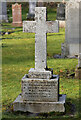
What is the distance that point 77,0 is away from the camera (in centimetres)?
1341

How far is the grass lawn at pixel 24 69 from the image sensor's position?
7.41 metres

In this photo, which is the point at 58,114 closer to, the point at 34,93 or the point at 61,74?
the point at 34,93

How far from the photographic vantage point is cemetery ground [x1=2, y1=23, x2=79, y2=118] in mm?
7512

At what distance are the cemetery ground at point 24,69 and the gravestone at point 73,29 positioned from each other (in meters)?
0.79

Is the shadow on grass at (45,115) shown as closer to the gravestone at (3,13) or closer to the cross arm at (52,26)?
the cross arm at (52,26)

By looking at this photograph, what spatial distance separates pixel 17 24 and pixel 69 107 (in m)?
19.5

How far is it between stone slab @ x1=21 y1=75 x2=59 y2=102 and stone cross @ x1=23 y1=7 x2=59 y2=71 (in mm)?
323

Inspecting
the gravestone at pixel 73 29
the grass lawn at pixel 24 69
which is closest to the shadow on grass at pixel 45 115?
the grass lawn at pixel 24 69

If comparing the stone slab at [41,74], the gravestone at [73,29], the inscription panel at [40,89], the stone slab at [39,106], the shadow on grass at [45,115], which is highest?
the gravestone at [73,29]

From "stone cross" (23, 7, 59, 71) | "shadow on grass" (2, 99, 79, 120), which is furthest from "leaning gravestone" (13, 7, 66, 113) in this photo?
"shadow on grass" (2, 99, 79, 120)

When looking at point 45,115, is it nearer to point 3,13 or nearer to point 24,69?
point 24,69

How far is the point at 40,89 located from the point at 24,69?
4311 mm

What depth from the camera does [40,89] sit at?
7121mm

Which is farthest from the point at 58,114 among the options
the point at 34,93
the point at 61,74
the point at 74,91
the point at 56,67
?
the point at 56,67
